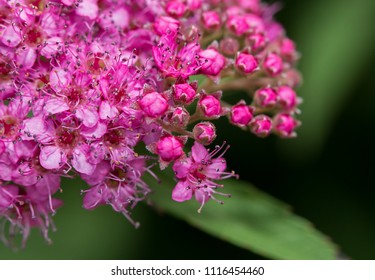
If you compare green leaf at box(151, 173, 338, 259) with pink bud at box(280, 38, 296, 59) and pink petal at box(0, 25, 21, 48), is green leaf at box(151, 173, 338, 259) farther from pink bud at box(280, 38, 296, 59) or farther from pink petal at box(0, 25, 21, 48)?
pink petal at box(0, 25, 21, 48)

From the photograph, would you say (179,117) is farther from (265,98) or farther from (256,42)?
(256,42)

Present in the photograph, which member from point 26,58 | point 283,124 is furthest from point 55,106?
point 283,124

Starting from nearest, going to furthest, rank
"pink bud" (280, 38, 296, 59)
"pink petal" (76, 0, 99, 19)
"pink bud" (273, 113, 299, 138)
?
"pink petal" (76, 0, 99, 19)
"pink bud" (273, 113, 299, 138)
"pink bud" (280, 38, 296, 59)

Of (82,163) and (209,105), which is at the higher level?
(209,105)

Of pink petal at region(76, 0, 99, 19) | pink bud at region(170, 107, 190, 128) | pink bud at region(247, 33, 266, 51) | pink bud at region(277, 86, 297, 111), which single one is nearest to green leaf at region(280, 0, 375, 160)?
pink bud at region(277, 86, 297, 111)

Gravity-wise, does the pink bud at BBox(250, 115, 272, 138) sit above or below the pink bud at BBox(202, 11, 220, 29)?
below

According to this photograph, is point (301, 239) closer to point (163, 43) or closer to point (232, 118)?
point (232, 118)

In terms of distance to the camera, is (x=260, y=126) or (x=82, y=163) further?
(x=260, y=126)
